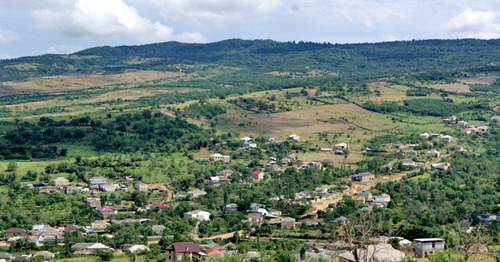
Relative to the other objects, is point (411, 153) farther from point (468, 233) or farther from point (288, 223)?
point (468, 233)

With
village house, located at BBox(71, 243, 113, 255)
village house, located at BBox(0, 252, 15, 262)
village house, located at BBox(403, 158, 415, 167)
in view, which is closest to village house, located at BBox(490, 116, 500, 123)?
village house, located at BBox(403, 158, 415, 167)

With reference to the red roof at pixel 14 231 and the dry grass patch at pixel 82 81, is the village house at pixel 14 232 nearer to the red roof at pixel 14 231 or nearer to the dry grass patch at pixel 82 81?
the red roof at pixel 14 231

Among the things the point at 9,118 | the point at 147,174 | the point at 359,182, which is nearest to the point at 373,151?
the point at 359,182

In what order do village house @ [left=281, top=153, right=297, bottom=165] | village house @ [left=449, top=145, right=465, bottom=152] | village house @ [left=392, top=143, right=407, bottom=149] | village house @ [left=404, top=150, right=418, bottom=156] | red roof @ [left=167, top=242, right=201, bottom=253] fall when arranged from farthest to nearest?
village house @ [left=392, top=143, right=407, bottom=149]
village house @ [left=449, top=145, right=465, bottom=152]
village house @ [left=404, top=150, right=418, bottom=156]
village house @ [left=281, top=153, right=297, bottom=165]
red roof @ [left=167, top=242, right=201, bottom=253]

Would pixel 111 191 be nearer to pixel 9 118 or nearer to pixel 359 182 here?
pixel 359 182

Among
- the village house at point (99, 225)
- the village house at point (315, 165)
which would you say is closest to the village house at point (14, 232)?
the village house at point (99, 225)

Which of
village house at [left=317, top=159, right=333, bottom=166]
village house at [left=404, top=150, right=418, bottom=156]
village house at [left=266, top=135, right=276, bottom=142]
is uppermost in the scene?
village house at [left=266, top=135, right=276, bottom=142]

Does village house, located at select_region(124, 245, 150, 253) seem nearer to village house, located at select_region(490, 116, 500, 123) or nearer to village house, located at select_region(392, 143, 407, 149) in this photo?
village house, located at select_region(392, 143, 407, 149)

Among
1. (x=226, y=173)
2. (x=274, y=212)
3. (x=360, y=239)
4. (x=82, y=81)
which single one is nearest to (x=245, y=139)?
(x=226, y=173)
